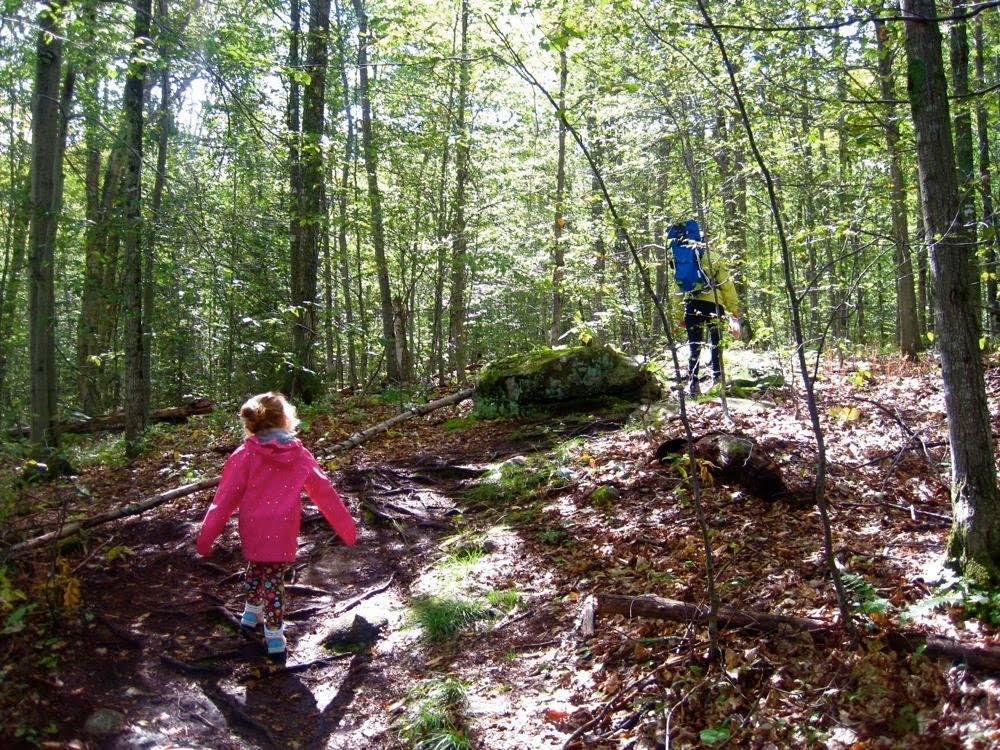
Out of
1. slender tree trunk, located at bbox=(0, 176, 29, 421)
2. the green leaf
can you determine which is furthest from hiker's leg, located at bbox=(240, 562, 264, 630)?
slender tree trunk, located at bbox=(0, 176, 29, 421)

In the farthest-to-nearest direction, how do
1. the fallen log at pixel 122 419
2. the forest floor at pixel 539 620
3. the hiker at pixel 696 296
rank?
the fallen log at pixel 122 419
the hiker at pixel 696 296
the forest floor at pixel 539 620

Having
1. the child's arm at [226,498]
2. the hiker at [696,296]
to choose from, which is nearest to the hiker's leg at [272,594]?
the child's arm at [226,498]

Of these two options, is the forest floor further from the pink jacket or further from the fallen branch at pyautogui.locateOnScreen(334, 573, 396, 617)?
the pink jacket

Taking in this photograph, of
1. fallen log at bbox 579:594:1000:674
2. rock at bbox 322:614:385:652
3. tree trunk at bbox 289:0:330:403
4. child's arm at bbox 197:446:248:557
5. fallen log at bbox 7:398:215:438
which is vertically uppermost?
tree trunk at bbox 289:0:330:403

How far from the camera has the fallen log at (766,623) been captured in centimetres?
325

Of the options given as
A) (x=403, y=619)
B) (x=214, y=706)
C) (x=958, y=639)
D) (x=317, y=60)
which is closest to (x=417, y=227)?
(x=317, y=60)

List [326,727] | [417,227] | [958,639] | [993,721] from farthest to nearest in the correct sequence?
[417,227] < [326,727] < [958,639] < [993,721]

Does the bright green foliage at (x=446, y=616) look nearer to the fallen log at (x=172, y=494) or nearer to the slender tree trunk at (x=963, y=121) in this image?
the fallen log at (x=172, y=494)

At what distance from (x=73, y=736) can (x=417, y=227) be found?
42.4 ft

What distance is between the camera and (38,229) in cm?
842

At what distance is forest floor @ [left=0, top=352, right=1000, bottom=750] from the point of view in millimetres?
3434

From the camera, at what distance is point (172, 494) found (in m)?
7.35

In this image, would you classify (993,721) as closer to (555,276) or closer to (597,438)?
(597,438)

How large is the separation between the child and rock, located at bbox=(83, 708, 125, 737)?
110cm
